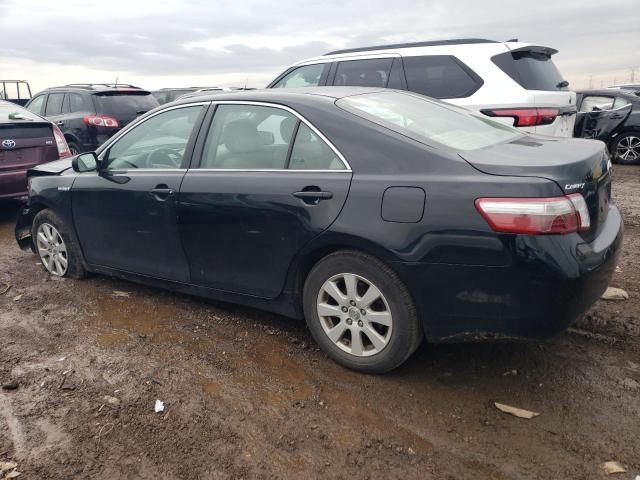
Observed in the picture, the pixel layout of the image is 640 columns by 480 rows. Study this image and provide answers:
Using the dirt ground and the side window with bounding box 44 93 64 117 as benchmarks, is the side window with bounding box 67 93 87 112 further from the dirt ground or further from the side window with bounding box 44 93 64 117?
the dirt ground

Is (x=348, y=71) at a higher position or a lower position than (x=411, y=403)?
higher

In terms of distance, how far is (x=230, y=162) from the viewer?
353 cm

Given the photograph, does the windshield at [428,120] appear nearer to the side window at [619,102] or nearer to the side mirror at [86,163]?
the side mirror at [86,163]

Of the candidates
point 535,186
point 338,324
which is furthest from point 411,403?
point 535,186

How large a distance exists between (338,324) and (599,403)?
139 cm

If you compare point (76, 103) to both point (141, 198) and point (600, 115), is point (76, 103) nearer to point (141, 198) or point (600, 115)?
point (141, 198)

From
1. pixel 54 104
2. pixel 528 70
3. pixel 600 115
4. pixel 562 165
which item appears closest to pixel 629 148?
pixel 600 115

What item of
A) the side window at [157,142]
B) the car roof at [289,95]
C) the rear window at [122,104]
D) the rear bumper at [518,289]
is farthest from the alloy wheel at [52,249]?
the rear window at [122,104]

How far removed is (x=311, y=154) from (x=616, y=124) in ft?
30.4

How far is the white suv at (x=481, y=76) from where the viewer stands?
5.57 metres

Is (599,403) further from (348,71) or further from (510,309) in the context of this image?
(348,71)

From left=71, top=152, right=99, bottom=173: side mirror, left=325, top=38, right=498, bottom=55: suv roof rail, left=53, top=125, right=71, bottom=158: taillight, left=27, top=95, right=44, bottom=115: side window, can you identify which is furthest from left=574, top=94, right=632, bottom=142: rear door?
left=27, top=95, right=44, bottom=115: side window

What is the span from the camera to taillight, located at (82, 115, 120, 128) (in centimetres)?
952

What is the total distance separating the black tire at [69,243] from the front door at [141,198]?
0.60ft
